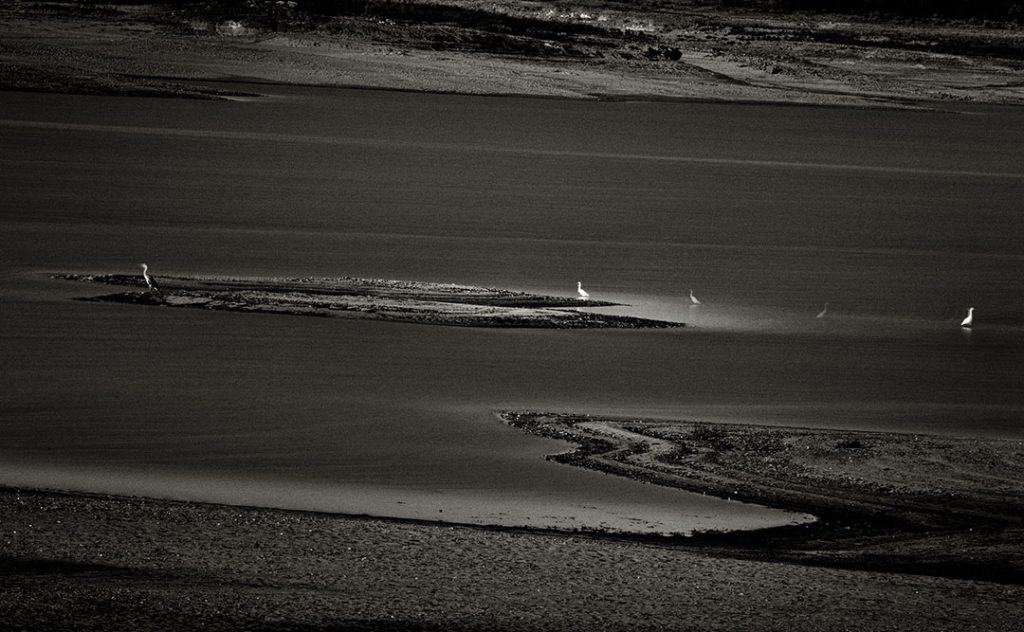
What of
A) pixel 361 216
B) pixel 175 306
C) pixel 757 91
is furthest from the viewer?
pixel 757 91

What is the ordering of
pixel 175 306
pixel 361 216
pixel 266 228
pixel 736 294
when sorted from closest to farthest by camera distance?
pixel 175 306 → pixel 736 294 → pixel 266 228 → pixel 361 216

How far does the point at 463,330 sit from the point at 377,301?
1.16 metres

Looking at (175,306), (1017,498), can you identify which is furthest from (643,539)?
(175,306)

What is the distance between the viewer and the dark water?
8484mm

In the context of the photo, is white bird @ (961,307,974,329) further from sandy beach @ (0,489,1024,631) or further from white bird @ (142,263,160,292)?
sandy beach @ (0,489,1024,631)

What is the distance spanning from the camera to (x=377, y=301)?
13508 mm

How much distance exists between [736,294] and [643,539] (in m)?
8.92

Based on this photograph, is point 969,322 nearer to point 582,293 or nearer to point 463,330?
point 582,293

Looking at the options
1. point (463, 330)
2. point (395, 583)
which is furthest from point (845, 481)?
point (463, 330)

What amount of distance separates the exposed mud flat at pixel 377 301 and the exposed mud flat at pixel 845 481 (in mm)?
3226

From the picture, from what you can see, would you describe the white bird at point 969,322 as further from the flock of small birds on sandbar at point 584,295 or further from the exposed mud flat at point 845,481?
the exposed mud flat at point 845,481

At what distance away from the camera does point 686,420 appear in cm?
989

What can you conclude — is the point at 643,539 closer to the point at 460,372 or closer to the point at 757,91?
the point at 460,372

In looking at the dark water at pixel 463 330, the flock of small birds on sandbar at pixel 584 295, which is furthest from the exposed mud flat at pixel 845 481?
the flock of small birds on sandbar at pixel 584 295
